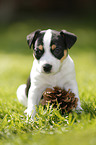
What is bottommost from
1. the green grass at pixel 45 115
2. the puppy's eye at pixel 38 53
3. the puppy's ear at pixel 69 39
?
the green grass at pixel 45 115

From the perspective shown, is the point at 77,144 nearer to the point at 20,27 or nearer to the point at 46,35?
the point at 46,35

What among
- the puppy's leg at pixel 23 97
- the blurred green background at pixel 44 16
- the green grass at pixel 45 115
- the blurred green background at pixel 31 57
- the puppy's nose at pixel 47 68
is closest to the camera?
the green grass at pixel 45 115

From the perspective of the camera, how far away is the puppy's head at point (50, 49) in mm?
3010

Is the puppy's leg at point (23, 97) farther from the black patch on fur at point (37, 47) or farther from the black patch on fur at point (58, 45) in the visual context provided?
the black patch on fur at point (58, 45)

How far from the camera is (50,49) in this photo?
3.02m

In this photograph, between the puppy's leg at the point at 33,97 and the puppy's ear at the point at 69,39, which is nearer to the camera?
the puppy's ear at the point at 69,39

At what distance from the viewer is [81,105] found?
354cm

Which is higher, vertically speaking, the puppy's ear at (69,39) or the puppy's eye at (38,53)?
the puppy's ear at (69,39)

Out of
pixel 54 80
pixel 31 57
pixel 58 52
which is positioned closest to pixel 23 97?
pixel 54 80

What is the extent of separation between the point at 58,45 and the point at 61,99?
70cm

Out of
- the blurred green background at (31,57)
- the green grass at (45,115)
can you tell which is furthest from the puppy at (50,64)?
the blurred green background at (31,57)

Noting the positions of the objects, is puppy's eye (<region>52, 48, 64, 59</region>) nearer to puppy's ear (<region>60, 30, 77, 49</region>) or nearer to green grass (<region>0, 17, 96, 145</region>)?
puppy's ear (<region>60, 30, 77, 49</region>)

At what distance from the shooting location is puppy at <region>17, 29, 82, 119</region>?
3.02 m

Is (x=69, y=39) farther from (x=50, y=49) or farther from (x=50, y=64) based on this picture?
(x=50, y=64)
